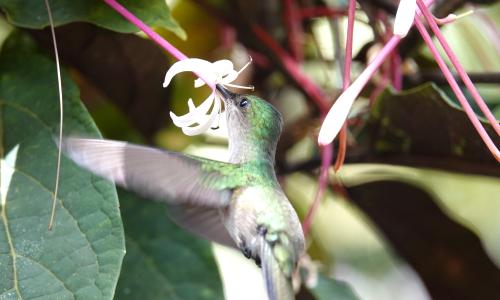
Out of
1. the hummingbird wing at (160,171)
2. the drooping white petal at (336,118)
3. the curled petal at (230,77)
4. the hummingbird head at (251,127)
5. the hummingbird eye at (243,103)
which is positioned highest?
the drooping white petal at (336,118)

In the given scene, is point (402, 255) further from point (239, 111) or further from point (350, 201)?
point (239, 111)

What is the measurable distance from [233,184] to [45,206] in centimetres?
22

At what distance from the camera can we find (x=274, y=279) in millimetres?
979

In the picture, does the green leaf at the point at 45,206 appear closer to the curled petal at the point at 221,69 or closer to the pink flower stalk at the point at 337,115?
the curled petal at the point at 221,69

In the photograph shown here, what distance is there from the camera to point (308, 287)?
138cm

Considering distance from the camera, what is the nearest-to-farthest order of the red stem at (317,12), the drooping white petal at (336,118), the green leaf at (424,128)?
the drooping white petal at (336,118), the green leaf at (424,128), the red stem at (317,12)

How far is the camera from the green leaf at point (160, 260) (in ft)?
4.13

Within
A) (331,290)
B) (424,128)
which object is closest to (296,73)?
(424,128)

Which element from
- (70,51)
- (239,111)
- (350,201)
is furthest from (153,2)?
(350,201)

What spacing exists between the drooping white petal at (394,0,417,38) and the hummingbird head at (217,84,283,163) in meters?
0.23

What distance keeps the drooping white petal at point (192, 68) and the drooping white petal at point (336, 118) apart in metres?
0.19

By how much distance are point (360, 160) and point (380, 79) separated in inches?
5.4

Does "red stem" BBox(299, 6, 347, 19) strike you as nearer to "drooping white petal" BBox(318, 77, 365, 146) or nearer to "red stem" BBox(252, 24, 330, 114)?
"red stem" BBox(252, 24, 330, 114)

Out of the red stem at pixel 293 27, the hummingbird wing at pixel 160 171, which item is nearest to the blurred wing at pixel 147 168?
the hummingbird wing at pixel 160 171
